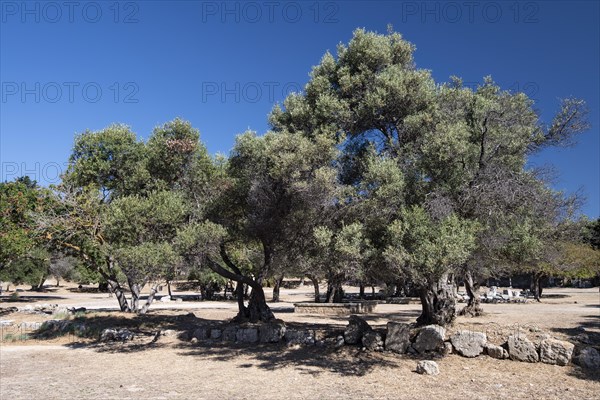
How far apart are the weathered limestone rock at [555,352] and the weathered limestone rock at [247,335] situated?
9.45 m

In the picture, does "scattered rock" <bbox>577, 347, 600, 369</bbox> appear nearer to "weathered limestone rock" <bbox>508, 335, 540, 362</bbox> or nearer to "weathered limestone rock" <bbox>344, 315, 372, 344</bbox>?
"weathered limestone rock" <bbox>508, 335, 540, 362</bbox>

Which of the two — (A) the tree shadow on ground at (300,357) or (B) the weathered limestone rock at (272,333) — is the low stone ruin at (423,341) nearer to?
(B) the weathered limestone rock at (272,333)

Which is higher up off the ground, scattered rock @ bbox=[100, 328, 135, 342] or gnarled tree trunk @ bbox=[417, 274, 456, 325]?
gnarled tree trunk @ bbox=[417, 274, 456, 325]

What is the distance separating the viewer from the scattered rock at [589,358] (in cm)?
1116

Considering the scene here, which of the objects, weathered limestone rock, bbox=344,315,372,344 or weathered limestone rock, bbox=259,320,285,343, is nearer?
weathered limestone rock, bbox=344,315,372,344

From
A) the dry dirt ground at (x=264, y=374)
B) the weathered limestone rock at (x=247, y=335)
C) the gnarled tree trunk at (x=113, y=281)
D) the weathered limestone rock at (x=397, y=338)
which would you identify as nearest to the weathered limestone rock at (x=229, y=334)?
the weathered limestone rock at (x=247, y=335)

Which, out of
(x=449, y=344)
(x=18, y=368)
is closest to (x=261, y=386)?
(x=449, y=344)

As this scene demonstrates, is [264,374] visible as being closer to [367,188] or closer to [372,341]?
[372,341]

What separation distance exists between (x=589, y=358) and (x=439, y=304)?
4415mm

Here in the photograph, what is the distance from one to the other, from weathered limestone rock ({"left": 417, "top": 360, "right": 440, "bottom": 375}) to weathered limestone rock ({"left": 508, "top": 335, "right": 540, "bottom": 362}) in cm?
243

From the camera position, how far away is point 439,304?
14.7 m

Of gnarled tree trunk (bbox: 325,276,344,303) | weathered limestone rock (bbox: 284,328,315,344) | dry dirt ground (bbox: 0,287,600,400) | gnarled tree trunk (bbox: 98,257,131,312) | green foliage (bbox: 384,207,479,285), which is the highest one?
green foliage (bbox: 384,207,479,285)

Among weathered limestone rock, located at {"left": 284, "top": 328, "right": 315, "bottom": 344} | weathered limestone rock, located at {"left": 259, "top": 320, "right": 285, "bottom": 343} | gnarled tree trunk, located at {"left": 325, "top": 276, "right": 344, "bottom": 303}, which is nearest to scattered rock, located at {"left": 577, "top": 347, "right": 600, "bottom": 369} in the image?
weathered limestone rock, located at {"left": 284, "top": 328, "right": 315, "bottom": 344}

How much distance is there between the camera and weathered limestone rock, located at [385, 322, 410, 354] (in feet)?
44.5
